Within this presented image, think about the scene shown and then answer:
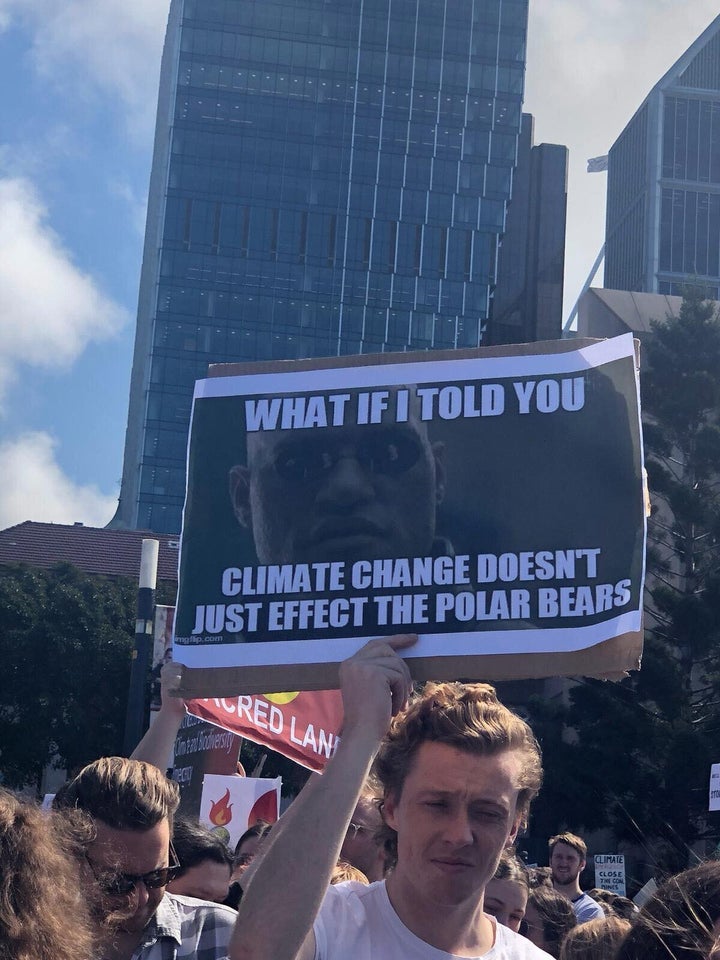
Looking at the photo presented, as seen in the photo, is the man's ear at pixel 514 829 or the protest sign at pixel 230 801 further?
the protest sign at pixel 230 801

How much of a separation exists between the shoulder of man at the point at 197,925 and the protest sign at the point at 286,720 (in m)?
1.54

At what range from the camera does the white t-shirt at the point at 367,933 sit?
2.35 m

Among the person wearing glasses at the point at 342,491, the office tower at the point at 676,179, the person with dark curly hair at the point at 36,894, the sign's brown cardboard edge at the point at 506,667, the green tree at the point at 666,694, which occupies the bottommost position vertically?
the person with dark curly hair at the point at 36,894

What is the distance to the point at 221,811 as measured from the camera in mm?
7953

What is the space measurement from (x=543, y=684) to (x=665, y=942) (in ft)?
157

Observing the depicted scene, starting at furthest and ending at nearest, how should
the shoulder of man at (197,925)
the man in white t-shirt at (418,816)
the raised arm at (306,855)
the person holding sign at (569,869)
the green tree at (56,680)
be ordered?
the green tree at (56,680), the person holding sign at (569,869), the shoulder of man at (197,925), the man in white t-shirt at (418,816), the raised arm at (306,855)

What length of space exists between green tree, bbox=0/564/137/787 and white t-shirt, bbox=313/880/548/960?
3314cm

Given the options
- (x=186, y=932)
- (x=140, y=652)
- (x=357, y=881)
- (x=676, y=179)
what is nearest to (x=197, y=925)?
(x=186, y=932)

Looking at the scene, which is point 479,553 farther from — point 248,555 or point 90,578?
point 90,578

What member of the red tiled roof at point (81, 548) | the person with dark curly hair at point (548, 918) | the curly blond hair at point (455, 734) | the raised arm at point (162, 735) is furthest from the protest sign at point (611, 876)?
the red tiled roof at point (81, 548)

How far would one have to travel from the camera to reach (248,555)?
3.16 m

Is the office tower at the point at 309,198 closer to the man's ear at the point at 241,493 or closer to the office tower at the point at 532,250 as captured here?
the office tower at the point at 532,250

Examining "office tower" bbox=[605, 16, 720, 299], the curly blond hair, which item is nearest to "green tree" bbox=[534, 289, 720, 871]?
the curly blond hair

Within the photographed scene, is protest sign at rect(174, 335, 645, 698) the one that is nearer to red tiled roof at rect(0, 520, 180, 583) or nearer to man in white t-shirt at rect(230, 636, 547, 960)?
man in white t-shirt at rect(230, 636, 547, 960)
